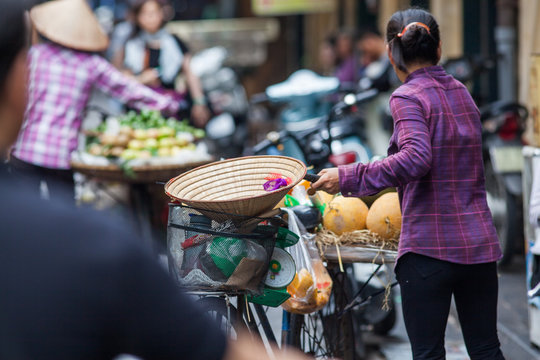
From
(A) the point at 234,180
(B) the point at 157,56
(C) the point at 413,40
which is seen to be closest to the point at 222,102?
(B) the point at 157,56

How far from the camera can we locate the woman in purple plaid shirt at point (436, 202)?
306 centimetres

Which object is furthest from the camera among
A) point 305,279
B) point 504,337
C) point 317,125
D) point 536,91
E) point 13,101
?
point 317,125

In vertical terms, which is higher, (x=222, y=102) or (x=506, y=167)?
(x=506, y=167)

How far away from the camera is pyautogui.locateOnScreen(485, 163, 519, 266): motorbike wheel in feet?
21.5

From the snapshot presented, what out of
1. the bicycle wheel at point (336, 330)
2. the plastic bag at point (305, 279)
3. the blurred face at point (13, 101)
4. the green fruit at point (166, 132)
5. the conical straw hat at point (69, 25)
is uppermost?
the blurred face at point (13, 101)

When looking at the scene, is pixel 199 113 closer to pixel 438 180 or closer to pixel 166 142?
pixel 166 142

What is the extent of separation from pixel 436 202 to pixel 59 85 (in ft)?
13.4

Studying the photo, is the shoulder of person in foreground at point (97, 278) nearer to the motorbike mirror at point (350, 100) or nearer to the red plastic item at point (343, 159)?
the red plastic item at point (343, 159)

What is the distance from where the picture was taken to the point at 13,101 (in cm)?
147

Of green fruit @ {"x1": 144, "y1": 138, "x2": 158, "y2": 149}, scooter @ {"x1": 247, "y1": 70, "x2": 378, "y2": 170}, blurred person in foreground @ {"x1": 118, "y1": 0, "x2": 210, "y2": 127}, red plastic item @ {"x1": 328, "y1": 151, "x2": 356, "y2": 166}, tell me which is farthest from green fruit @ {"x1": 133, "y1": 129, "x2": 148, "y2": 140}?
Answer: red plastic item @ {"x1": 328, "y1": 151, "x2": 356, "y2": 166}

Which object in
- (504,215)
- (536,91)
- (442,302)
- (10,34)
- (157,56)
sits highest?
(10,34)

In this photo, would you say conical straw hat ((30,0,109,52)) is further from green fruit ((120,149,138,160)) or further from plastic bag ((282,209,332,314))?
plastic bag ((282,209,332,314))

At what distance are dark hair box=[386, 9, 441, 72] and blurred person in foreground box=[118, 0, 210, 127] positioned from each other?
5.09m

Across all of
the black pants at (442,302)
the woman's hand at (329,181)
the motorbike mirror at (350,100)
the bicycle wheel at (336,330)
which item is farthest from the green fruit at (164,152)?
the black pants at (442,302)
